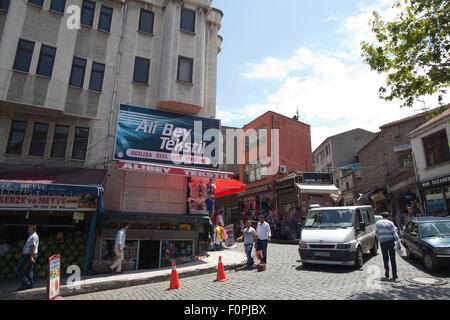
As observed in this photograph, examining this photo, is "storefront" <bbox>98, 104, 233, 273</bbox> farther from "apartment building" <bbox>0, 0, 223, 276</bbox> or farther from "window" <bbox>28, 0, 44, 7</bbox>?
"window" <bbox>28, 0, 44, 7</bbox>

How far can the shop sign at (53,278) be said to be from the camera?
6215 millimetres

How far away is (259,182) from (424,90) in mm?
19526

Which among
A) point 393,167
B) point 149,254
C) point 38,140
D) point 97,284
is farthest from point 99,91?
point 393,167

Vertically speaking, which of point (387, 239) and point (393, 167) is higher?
point (393, 167)

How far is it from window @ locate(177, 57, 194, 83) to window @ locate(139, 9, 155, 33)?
261 centimetres

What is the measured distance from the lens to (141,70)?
44.7 feet

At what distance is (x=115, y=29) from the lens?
13414 mm

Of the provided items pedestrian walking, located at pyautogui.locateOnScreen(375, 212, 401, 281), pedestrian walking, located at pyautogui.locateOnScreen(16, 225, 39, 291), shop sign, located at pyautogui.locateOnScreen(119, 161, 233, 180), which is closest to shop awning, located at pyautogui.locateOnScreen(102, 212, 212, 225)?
shop sign, located at pyautogui.locateOnScreen(119, 161, 233, 180)

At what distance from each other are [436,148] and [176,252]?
61.3ft

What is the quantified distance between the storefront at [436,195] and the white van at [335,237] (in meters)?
10.3

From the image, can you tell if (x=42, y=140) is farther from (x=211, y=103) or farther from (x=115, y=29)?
(x=211, y=103)

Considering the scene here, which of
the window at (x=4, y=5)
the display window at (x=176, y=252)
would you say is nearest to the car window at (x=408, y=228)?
the display window at (x=176, y=252)

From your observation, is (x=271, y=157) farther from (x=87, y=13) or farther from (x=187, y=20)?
(x=87, y=13)
